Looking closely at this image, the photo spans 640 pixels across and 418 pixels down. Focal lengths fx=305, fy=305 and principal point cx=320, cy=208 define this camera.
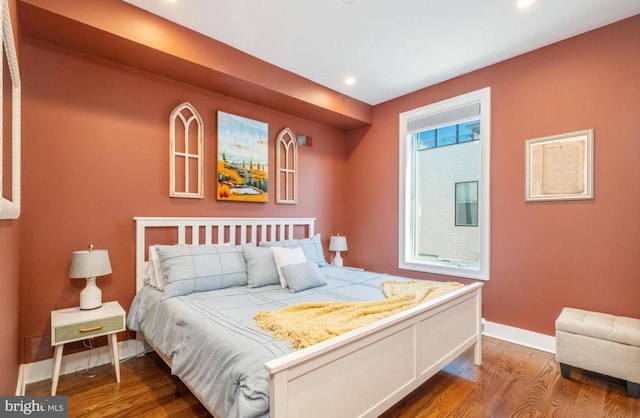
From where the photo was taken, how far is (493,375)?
239 centimetres

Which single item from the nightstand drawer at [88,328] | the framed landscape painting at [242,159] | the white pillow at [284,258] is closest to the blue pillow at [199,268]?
the white pillow at [284,258]

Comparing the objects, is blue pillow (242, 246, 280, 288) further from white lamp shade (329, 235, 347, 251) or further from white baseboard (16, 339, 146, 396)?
white lamp shade (329, 235, 347, 251)

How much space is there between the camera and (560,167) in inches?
109

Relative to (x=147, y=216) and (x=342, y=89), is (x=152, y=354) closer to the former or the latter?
(x=147, y=216)

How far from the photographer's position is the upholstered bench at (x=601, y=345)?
83.1 inches

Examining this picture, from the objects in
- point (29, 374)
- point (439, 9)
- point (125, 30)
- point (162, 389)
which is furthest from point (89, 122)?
point (439, 9)

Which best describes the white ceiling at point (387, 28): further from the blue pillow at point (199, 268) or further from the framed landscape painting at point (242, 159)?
the blue pillow at point (199, 268)

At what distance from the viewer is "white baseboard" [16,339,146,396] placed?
7.30ft

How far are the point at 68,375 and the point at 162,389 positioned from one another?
33.1 inches

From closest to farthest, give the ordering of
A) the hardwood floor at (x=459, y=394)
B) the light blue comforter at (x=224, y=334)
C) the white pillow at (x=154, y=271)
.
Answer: the light blue comforter at (x=224, y=334) → the hardwood floor at (x=459, y=394) → the white pillow at (x=154, y=271)

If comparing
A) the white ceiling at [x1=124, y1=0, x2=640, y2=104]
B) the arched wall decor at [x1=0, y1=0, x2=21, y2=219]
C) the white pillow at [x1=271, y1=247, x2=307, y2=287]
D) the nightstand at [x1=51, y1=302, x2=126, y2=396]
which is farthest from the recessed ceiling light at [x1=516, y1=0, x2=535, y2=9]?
the nightstand at [x1=51, y1=302, x2=126, y2=396]

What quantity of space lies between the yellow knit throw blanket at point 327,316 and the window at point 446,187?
1.26m

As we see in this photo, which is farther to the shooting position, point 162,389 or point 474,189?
point 474,189

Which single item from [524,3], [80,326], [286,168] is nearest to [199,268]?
[80,326]
